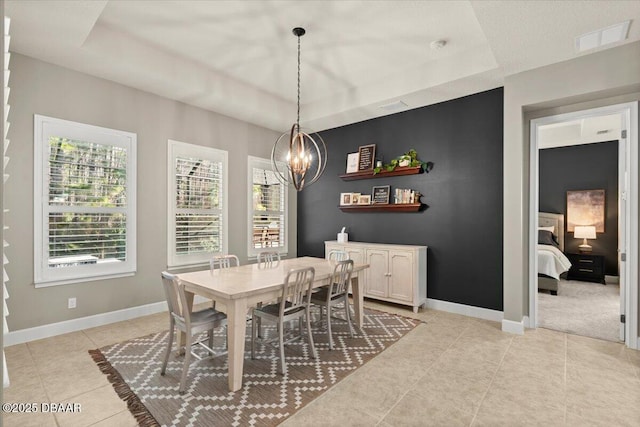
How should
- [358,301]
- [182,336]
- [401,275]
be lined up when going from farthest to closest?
[401,275]
[358,301]
[182,336]

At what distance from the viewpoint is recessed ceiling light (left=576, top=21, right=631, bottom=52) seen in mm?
2783

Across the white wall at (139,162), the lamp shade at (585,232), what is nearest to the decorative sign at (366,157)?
the white wall at (139,162)

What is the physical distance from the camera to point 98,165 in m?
3.80

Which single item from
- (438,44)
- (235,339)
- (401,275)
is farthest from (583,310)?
(235,339)

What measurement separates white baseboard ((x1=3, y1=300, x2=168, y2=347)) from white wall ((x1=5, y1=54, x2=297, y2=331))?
0.06 m

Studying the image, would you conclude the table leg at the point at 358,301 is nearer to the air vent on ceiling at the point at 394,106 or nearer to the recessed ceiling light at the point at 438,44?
the air vent on ceiling at the point at 394,106

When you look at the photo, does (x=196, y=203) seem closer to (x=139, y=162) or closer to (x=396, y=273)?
(x=139, y=162)

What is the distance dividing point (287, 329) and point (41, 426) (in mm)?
2198

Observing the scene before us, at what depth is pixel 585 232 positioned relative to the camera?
6.36 metres

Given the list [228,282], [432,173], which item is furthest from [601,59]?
[228,282]

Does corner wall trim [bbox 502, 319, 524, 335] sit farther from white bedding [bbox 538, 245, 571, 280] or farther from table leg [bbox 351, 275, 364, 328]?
white bedding [bbox 538, 245, 571, 280]

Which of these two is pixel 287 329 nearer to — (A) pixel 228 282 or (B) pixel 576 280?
(A) pixel 228 282

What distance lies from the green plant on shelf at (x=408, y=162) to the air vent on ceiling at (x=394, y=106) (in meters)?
0.64

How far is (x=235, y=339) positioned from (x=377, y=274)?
2.69 metres
